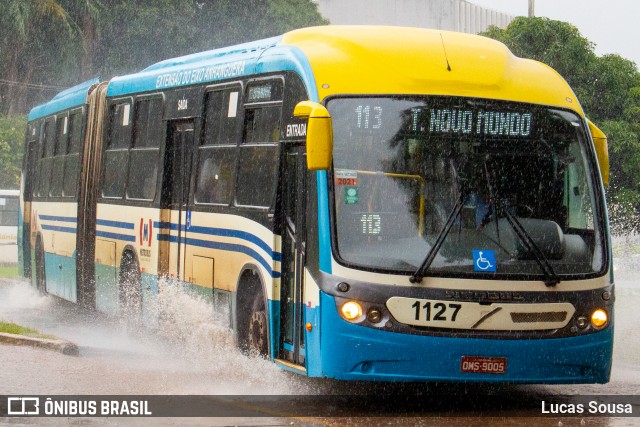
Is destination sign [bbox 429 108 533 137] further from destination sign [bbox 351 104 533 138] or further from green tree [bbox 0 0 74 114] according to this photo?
green tree [bbox 0 0 74 114]

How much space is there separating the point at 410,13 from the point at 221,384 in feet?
250

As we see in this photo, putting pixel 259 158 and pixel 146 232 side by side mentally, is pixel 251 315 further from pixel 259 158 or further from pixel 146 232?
pixel 146 232

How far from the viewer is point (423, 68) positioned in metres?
11.1

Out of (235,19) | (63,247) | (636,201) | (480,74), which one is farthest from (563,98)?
(235,19)

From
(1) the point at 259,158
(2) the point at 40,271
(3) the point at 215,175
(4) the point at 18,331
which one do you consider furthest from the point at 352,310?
(2) the point at 40,271

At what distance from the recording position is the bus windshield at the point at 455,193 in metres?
10.5

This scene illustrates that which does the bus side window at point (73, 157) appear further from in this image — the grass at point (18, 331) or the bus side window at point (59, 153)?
the grass at point (18, 331)

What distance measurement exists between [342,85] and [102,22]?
41.2 m

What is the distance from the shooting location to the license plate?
10.4 metres

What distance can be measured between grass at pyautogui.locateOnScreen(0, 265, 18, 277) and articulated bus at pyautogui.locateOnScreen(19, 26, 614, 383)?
20.4m

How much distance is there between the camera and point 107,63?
168ft

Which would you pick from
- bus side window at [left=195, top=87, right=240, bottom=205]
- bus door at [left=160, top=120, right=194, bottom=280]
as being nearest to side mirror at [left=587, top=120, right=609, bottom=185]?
bus side window at [left=195, top=87, right=240, bottom=205]

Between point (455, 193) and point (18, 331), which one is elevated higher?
point (455, 193)

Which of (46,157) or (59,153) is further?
(46,157)
